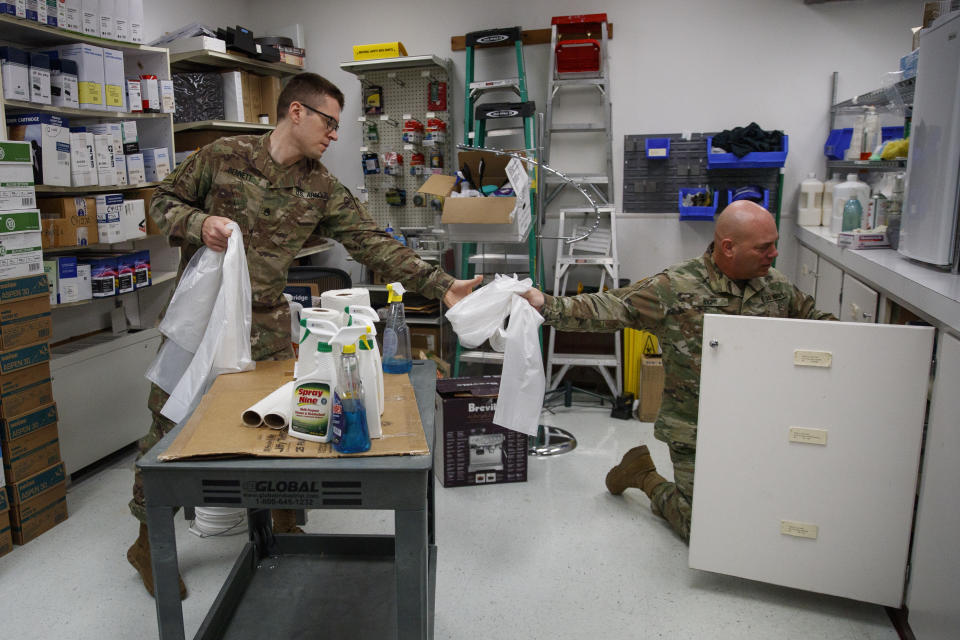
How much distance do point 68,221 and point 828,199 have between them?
4.33 metres

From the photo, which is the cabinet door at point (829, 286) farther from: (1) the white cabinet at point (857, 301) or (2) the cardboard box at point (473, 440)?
(2) the cardboard box at point (473, 440)

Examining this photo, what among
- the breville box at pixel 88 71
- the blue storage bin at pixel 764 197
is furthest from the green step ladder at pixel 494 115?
the breville box at pixel 88 71

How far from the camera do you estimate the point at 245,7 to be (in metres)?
5.29

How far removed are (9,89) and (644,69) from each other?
3678 mm

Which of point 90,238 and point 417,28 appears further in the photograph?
point 417,28

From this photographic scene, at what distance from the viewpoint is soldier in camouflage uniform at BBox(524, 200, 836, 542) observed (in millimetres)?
2525

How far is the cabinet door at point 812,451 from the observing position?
82.8 inches

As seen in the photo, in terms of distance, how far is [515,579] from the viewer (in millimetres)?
2570

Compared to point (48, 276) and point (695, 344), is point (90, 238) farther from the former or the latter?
point (695, 344)

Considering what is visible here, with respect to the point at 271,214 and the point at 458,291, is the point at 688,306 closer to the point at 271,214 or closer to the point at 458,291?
the point at 458,291

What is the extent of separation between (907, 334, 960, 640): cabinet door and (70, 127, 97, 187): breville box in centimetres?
355

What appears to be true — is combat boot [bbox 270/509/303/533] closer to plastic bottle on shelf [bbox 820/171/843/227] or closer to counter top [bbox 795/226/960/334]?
counter top [bbox 795/226/960/334]

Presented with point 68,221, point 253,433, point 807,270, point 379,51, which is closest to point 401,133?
point 379,51

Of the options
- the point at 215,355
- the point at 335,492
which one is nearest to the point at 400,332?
the point at 215,355
